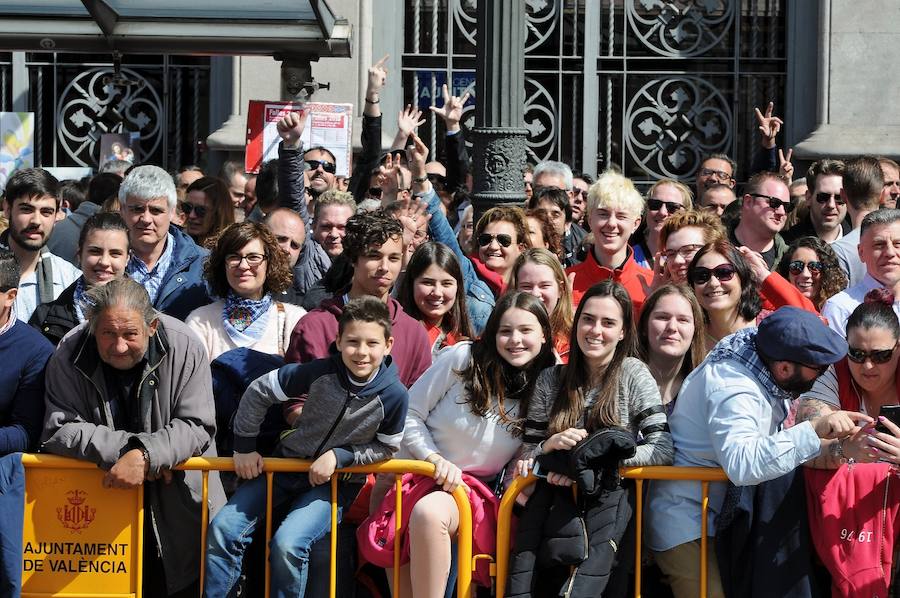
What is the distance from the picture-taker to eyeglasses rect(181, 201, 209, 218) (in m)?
8.71

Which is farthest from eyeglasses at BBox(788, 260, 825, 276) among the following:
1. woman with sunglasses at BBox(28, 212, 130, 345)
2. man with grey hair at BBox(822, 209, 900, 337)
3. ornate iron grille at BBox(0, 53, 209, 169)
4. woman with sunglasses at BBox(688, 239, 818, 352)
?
ornate iron grille at BBox(0, 53, 209, 169)

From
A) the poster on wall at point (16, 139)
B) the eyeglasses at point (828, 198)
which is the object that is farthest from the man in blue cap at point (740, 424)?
the poster on wall at point (16, 139)

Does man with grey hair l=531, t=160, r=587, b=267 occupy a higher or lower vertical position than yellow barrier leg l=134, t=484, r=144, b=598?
higher

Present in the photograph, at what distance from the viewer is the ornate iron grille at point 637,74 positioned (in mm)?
13242

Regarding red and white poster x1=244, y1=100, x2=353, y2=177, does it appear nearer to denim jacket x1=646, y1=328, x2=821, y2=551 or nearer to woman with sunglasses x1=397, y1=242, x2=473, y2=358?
woman with sunglasses x1=397, y1=242, x2=473, y2=358

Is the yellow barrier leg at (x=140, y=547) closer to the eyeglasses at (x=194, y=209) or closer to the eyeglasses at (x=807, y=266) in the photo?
the eyeglasses at (x=194, y=209)

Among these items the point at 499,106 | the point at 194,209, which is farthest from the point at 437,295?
the point at 194,209

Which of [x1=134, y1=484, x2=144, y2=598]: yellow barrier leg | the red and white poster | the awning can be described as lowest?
[x1=134, y1=484, x2=144, y2=598]: yellow barrier leg

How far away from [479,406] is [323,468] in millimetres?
694

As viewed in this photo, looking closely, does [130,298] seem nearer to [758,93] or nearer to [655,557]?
[655,557]

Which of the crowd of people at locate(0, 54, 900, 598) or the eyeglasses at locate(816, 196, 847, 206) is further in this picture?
the eyeglasses at locate(816, 196, 847, 206)

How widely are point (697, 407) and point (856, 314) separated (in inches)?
31.0

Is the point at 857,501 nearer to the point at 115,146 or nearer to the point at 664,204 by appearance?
the point at 664,204

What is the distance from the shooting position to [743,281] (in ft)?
21.2
